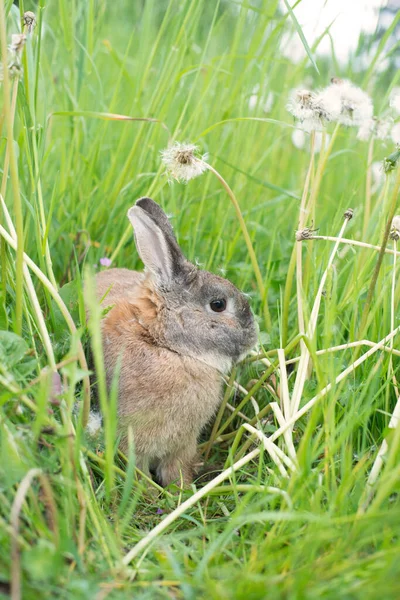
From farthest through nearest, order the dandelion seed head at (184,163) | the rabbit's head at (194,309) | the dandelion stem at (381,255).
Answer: the rabbit's head at (194,309), the dandelion seed head at (184,163), the dandelion stem at (381,255)

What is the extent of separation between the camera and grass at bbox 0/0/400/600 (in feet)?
5.24

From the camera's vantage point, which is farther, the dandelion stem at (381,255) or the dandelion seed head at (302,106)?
the dandelion seed head at (302,106)

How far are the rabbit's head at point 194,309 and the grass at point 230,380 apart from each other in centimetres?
16

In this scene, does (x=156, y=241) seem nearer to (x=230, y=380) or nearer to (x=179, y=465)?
(x=230, y=380)

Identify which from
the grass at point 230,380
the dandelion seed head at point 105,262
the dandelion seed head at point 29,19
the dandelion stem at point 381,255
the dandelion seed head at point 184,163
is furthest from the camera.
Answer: the dandelion seed head at point 105,262

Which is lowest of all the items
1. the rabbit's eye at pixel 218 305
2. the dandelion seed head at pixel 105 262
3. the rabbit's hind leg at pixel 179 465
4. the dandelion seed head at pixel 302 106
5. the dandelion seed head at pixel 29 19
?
the rabbit's hind leg at pixel 179 465

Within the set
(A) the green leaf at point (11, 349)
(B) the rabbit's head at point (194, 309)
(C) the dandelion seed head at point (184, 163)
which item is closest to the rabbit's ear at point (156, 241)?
(B) the rabbit's head at point (194, 309)

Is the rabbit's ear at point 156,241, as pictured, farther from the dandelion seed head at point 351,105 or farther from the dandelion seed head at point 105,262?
the dandelion seed head at point 351,105

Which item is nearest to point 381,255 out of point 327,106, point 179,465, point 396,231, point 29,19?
point 396,231

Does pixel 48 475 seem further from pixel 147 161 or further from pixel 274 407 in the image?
pixel 147 161

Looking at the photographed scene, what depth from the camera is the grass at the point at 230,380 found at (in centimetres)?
160

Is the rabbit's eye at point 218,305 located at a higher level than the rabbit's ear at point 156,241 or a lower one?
lower

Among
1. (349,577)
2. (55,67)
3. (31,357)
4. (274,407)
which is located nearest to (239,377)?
(274,407)

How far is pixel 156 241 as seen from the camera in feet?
8.98
